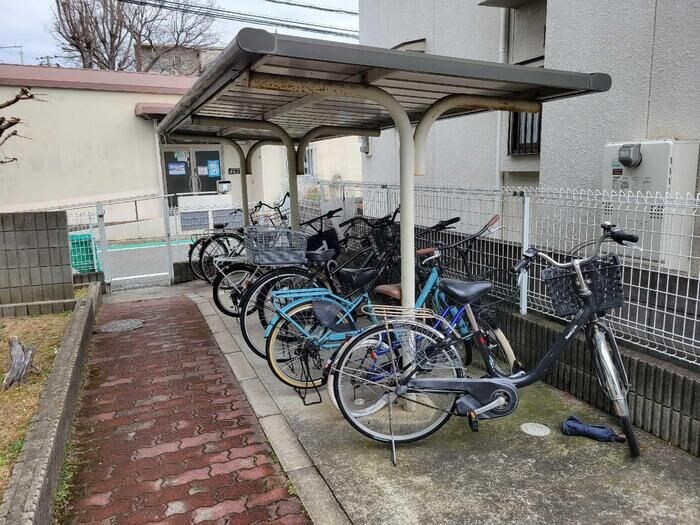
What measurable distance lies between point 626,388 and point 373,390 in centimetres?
155

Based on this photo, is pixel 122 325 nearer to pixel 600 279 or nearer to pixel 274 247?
pixel 274 247

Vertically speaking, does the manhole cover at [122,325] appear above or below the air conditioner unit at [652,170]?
below

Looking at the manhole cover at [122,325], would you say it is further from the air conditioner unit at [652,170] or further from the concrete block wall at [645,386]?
A: the air conditioner unit at [652,170]

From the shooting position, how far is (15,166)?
12445mm

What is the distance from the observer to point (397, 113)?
346cm

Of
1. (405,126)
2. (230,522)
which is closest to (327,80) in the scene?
(405,126)

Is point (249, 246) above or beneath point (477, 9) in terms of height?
beneath

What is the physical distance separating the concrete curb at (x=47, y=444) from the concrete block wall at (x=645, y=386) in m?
3.34

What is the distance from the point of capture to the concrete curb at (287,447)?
2754 millimetres

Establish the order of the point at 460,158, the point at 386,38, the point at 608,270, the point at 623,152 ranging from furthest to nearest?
the point at 386,38 < the point at 460,158 < the point at 623,152 < the point at 608,270

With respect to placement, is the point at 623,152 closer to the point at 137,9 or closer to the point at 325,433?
the point at 325,433

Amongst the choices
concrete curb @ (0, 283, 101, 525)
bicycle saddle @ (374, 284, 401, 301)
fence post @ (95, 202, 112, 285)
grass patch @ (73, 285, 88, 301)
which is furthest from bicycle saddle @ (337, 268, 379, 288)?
fence post @ (95, 202, 112, 285)

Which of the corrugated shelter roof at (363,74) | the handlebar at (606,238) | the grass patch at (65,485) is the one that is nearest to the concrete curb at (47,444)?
the grass patch at (65,485)

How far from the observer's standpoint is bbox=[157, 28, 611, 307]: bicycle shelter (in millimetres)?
2738
